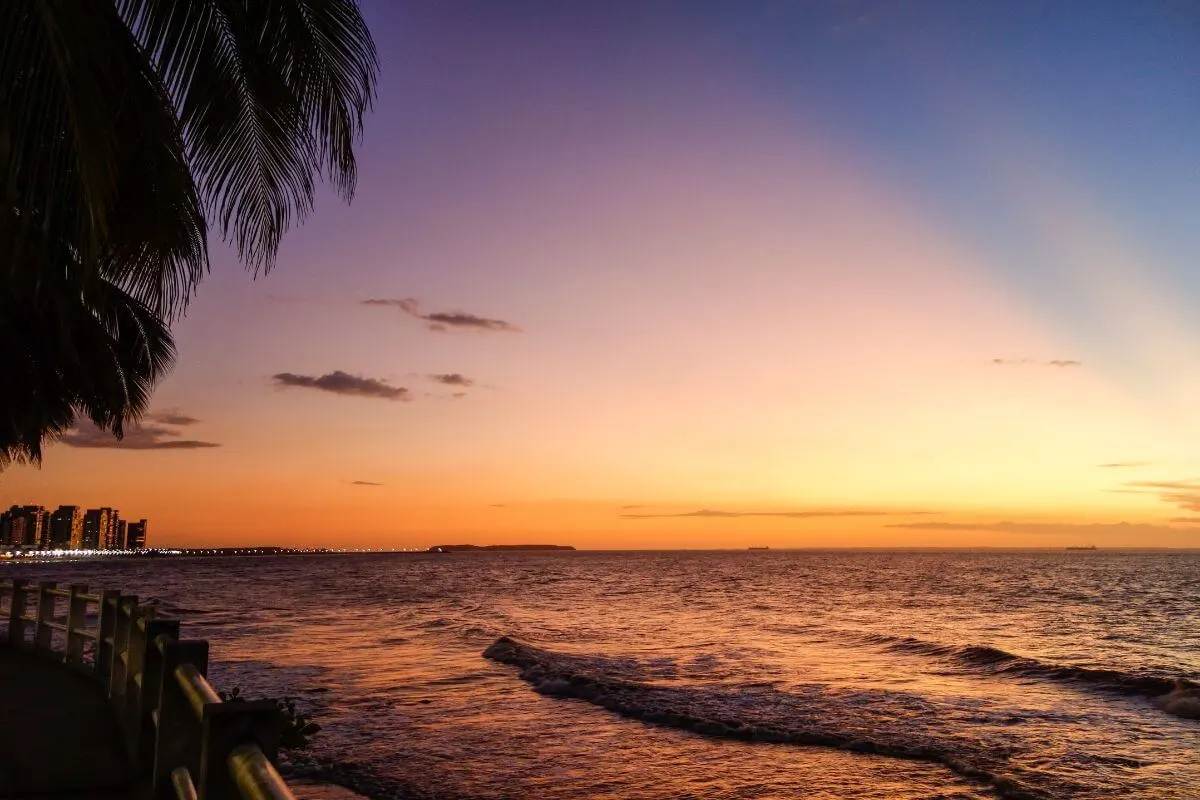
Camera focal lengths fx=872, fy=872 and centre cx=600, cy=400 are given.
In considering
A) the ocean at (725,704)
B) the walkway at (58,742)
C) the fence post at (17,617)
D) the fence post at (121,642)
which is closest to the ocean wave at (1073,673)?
the ocean at (725,704)

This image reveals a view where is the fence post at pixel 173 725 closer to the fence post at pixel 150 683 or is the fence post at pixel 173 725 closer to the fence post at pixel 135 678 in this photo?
the fence post at pixel 150 683

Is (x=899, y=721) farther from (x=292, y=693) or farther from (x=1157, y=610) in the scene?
(x=1157, y=610)

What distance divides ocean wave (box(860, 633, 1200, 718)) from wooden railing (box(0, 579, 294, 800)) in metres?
20.4

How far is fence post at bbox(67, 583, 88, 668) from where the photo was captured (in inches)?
405

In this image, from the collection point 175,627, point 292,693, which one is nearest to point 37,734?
point 175,627

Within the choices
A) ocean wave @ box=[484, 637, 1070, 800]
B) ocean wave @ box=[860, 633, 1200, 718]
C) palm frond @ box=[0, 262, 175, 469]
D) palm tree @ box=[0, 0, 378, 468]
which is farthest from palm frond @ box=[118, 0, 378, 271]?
ocean wave @ box=[860, 633, 1200, 718]

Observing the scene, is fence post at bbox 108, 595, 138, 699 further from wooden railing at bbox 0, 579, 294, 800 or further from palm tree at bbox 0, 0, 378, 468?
palm tree at bbox 0, 0, 378, 468

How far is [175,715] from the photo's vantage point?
5.04 meters

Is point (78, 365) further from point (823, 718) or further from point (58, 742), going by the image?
point (823, 718)

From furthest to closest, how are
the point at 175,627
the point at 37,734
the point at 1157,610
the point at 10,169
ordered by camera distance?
the point at 1157,610
the point at 37,734
the point at 175,627
the point at 10,169

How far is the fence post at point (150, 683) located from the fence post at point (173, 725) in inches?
34.3

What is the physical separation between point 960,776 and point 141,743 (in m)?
A: 11.1

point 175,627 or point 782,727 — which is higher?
point 175,627

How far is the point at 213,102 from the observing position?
20.7 ft
